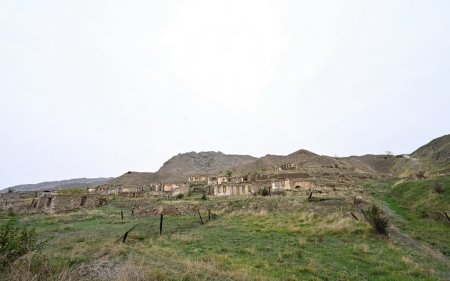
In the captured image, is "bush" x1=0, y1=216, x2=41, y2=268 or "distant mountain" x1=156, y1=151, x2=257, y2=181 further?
"distant mountain" x1=156, y1=151, x2=257, y2=181

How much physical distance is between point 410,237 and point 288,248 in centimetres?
790

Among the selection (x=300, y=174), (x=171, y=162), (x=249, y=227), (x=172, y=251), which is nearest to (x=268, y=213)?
(x=249, y=227)

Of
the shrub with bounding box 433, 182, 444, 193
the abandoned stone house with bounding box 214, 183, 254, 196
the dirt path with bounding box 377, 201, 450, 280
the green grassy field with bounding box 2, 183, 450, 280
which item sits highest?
the abandoned stone house with bounding box 214, 183, 254, 196

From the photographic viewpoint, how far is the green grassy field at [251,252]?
9.02 meters

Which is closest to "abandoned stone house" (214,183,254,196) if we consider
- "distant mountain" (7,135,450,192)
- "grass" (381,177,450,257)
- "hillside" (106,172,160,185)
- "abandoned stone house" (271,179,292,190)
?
"abandoned stone house" (271,179,292,190)

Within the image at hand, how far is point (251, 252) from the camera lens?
14.0 m

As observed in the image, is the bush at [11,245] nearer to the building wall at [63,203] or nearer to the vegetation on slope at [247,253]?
the vegetation on slope at [247,253]

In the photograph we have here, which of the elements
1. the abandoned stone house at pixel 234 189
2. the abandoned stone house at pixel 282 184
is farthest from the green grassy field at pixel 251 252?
the abandoned stone house at pixel 282 184

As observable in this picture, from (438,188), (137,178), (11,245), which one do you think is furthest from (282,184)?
(137,178)

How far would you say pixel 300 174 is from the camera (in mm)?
58281

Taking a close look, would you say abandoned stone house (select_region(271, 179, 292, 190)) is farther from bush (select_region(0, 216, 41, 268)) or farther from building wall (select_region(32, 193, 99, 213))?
bush (select_region(0, 216, 41, 268))

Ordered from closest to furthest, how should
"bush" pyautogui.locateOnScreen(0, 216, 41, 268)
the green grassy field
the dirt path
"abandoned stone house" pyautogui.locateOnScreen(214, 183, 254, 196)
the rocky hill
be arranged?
"bush" pyautogui.locateOnScreen(0, 216, 41, 268) → the green grassy field → the dirt path → "abandoned stone house" pyautogui.locateOnScreen(214, 183, 254, 196) → the rocky hill

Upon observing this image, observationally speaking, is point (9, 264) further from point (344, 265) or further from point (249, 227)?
point (249, 227)

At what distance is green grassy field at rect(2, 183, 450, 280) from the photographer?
9.02m
